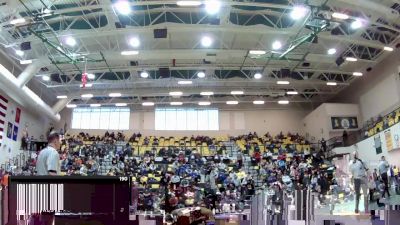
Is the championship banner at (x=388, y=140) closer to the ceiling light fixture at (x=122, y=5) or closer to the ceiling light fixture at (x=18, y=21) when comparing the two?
the ceiling light fixture at (x=122, y=5)

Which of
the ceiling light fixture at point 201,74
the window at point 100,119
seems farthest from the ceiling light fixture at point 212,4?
the window at point 100,119

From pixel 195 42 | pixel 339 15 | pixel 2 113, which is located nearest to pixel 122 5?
pixel 195 42

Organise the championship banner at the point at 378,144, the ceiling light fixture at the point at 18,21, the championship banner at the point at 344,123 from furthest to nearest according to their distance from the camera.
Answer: the championship banner at the point at 344,123 < the championship banner at the point at 378,144 < the ceiling light fixture at the point at 18,21

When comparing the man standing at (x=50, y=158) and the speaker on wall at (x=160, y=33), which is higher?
the speaker on wall at (x=160, y=33)

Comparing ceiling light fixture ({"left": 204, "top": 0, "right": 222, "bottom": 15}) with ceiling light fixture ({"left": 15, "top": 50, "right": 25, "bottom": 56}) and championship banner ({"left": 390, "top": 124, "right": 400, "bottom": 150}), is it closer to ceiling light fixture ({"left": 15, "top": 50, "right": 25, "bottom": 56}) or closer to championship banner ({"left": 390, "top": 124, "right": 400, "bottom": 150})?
ceiling light fixture ({"left": 15, "top": 50, "right": 25, "bottom": 56})

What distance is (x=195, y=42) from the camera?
23.6 m

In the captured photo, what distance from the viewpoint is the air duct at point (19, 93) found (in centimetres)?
2145

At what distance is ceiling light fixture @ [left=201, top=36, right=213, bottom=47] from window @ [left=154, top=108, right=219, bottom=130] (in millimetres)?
13919

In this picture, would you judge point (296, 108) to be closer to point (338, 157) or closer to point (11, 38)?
point (338, 157)

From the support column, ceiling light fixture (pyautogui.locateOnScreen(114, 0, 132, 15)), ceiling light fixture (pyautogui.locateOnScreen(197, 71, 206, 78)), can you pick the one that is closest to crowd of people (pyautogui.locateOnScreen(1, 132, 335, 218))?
the support column

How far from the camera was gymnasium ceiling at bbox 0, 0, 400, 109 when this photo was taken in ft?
61.4

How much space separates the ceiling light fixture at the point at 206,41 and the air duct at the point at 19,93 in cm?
973

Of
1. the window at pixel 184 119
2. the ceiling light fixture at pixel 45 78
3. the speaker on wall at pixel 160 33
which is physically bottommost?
the window at pixel 184 119

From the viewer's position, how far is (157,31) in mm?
20188
